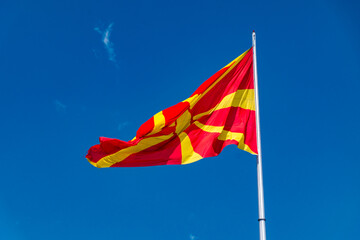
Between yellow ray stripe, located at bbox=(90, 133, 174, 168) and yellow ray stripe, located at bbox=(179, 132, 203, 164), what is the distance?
1.57ft

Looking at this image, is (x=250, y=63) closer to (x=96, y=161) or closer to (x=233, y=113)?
(x=233, y=113)

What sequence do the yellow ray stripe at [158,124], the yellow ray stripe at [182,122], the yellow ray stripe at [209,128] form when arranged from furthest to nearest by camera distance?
the yellow ray stripe at [182,122] < the yellow ray stripe at [158,124] < the yellow ray stripe at [209,128]

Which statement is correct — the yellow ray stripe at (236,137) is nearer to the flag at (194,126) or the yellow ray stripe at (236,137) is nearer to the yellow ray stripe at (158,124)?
the flag at (194,126)

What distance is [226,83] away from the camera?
15461 mm

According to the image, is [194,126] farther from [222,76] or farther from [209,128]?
[222,76]

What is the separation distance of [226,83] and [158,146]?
342cm

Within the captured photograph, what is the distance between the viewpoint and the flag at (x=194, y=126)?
14.7m

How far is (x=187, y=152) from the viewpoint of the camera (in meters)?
14.8

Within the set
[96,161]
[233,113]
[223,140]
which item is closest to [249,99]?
[233,113]

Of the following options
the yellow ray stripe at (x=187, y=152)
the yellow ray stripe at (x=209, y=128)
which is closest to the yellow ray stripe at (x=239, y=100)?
the yellow ray stripe at (x=209, y=128)

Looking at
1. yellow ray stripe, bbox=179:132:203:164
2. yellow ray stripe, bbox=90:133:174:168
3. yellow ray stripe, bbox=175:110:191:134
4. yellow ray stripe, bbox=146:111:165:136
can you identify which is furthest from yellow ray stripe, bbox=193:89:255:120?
yellow ray stripe, bbox=90:133:174:168

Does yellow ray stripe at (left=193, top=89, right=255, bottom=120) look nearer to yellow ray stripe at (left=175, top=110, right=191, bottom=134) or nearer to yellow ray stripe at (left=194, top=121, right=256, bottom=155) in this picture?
yellow ray stripe at (left=175, top=110, right=191, bottom=134)

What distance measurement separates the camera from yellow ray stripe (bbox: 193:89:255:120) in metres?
15.0

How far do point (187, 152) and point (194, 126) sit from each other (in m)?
1.12
